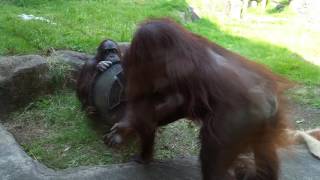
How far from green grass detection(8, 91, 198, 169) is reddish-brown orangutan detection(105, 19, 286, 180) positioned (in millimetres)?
630

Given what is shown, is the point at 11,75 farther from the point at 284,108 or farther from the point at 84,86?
the point at 284,108

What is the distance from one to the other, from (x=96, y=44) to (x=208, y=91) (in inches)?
102

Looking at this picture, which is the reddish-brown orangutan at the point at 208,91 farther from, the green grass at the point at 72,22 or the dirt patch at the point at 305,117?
the green grass at the point at 72,22

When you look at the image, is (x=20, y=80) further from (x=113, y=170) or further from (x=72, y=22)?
(x=72, y=22)

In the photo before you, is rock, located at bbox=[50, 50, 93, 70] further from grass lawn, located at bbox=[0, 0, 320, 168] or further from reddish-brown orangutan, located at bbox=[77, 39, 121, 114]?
reddish-brown orangutan, located at bbox=[77, 39, 121, 114]

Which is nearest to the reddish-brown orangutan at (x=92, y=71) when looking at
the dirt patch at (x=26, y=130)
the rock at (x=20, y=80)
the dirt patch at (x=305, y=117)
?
the dirt patch at (x=26, y=130)

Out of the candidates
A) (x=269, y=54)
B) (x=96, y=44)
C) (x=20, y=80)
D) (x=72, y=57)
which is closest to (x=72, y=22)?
(x=96, y=44)

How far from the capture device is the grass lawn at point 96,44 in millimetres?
3146

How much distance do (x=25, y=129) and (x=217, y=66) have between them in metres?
1.61

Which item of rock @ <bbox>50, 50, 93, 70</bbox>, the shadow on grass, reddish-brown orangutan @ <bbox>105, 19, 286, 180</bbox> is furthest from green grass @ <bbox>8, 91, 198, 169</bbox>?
the shadow on grass

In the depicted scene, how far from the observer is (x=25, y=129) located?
3.41 m

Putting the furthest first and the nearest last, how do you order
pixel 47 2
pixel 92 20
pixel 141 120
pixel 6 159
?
pixel 47 2
pixel 92 20
pixel 6 159
pixel 141 120

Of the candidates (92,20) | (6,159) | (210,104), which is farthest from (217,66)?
(92,20)

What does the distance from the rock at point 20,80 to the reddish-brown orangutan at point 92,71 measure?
1.79ft
